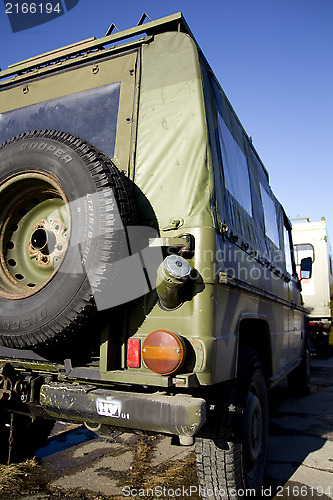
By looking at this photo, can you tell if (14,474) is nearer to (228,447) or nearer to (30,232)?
(228,447)

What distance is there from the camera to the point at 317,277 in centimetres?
1030

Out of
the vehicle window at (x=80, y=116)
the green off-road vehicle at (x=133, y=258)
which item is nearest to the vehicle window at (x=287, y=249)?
the green off-road vehicle at (x=133, y=258)

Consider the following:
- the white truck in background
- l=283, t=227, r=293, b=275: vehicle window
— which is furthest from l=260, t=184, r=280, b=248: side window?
the white truck in background

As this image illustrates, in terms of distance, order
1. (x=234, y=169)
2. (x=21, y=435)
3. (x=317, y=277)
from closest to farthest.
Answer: (x=234, y=169)
(x=21, y=435)
(x=317, y=277)

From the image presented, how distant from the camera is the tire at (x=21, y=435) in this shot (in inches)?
115

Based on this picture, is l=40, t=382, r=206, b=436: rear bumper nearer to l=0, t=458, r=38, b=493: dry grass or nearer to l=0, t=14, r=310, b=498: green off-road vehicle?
l=0, t=14, r=310, b=498: green off-road vehicle

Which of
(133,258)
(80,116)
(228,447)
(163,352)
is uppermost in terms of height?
(80,116)

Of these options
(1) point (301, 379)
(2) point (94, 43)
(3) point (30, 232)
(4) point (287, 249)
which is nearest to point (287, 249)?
(4) point (287, 249)

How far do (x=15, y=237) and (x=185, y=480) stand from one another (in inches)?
85.1

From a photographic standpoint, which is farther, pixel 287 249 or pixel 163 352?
pixel 287 249

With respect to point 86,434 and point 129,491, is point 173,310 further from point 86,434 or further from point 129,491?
point 86,434

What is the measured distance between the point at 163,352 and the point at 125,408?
343 mm

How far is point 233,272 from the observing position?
8.15 ft

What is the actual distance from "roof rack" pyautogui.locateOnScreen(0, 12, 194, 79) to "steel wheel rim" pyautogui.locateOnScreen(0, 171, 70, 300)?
1.21 metres
